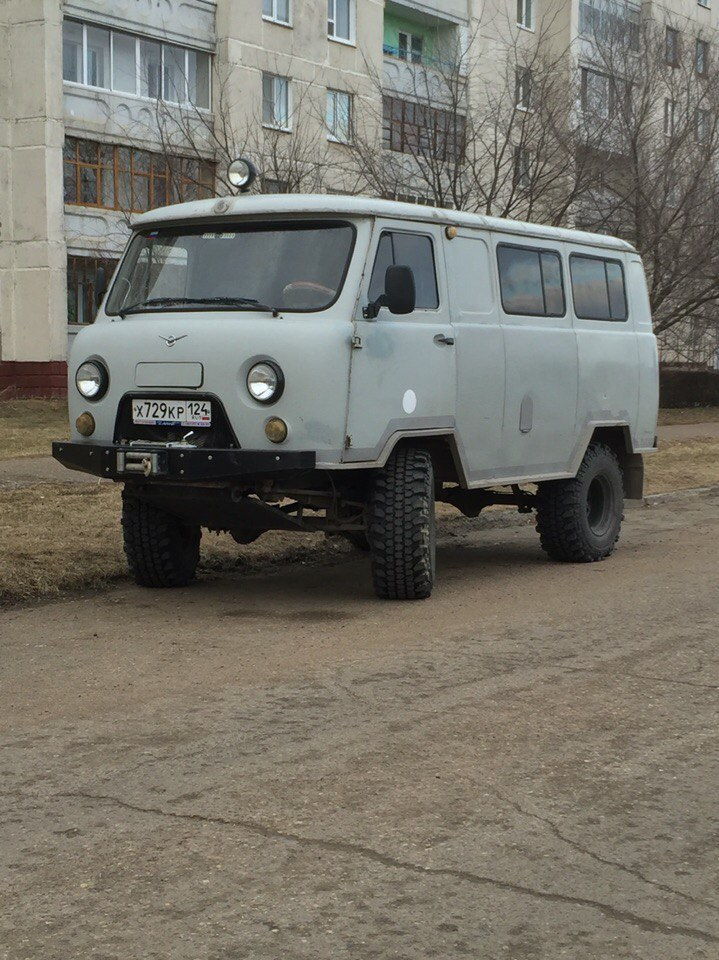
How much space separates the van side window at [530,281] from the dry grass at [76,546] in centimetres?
244

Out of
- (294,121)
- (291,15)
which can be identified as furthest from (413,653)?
(291,15)

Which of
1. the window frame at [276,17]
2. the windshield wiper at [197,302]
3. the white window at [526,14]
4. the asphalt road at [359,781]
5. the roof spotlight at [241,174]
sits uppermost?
the white window at [526,14]

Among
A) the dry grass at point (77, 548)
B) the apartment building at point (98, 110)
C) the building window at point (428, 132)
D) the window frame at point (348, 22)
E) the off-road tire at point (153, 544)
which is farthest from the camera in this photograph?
the window frame at point (348, 22)

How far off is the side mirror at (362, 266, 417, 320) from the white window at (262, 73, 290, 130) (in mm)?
25702

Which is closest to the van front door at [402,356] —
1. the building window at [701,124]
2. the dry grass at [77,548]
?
the dry grass at [77,548]

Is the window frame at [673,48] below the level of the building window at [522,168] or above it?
above

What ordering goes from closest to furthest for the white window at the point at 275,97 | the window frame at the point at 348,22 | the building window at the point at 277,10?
the white window at the point at 275,97 < the building window at the point at 277,10 < the window frame at the point at 348,22

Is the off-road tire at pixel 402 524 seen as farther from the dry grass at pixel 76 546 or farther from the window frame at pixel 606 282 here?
the window frame at pixel 606 282

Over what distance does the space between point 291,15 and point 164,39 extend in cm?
396

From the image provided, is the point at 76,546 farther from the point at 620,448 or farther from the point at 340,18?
the point at 340,18

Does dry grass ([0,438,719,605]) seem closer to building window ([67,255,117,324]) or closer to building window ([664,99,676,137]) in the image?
building window ([664,99,676,137])

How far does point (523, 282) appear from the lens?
9.98 m

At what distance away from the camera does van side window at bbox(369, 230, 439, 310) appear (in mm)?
8602

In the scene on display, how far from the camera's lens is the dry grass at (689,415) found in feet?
106
